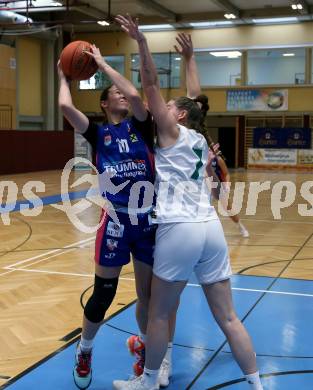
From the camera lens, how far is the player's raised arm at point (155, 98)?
2.90 meters

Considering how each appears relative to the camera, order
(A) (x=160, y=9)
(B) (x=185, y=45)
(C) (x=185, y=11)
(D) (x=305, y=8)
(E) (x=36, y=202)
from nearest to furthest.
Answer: (B) (x=185, y=45), (E) (x=36, y=202), (D) (x=305, y=8), (A) (x=160, y=9), (C) (x=185, y=11)

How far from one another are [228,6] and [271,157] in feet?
22.7

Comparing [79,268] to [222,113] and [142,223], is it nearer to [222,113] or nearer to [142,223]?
[142,223]

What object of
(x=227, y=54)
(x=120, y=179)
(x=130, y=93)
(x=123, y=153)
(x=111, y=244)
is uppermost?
(x=227, y=54)

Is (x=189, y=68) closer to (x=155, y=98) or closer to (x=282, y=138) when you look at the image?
(x=155, y=98)

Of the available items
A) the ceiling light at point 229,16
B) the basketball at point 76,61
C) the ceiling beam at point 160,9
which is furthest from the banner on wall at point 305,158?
the basketball at point 76,61

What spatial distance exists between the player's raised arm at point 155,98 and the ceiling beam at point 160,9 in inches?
846

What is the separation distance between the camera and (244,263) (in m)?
6.97

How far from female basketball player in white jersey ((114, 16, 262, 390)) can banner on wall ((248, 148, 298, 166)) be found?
23548 mm

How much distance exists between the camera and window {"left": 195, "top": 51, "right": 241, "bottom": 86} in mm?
28175

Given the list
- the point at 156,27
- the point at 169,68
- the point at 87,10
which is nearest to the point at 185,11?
the point at 156,27

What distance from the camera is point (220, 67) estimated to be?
1122 inches

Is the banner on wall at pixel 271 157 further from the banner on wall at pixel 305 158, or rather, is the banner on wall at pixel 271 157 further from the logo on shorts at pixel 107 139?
the logo on shorts at pixel 107 139

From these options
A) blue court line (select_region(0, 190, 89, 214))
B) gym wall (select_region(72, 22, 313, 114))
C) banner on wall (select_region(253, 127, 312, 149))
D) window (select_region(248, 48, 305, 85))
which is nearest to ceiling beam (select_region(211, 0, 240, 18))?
gym wall (select_region(72, 22, 313, 114))
